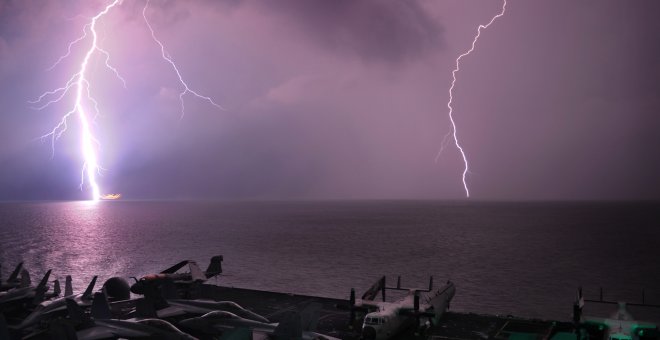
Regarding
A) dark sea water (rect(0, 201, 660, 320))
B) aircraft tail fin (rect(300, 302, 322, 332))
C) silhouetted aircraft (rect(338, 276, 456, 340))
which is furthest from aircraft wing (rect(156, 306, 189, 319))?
dark sea water (rect(0, 201, 660, 320))

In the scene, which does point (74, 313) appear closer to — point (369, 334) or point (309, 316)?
point (309, 316)

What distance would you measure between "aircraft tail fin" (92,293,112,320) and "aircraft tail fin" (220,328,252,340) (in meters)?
12.6

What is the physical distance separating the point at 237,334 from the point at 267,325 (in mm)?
5524

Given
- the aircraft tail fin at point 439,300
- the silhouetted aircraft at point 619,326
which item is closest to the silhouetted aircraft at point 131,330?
the aircraft tail fin at point 439,300

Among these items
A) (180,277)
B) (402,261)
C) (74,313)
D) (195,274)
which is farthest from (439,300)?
(402,261)

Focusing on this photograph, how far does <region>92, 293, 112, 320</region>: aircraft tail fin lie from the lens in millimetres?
31781

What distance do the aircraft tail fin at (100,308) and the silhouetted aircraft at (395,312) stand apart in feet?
57.4

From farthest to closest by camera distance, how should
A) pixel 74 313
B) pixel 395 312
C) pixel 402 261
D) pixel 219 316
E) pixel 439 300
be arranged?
pixel 402 261, pixel 439 300, pixel 395 312, pixel 74 313, pixel 219 316

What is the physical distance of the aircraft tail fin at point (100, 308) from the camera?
31781 millimetres

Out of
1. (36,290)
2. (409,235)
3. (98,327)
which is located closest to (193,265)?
(36,290)

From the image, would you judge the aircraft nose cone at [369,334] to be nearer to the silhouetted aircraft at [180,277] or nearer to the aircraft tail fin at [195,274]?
the silhouetted aircraft at [180,277]

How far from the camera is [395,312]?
109 ft

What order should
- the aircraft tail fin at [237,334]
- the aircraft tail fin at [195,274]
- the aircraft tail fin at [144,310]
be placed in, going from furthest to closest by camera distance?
the aircraft tail fin at [195,274] < the aircraft tail fin at [144,310] < the aircraft tail fin at [237,334]

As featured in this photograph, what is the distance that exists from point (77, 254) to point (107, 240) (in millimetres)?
37151
